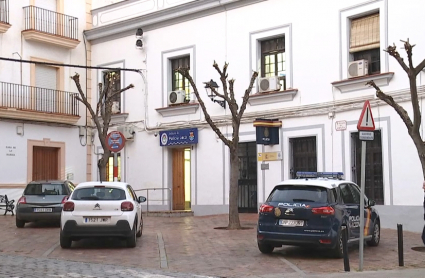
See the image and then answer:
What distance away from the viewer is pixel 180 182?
26078 millimetres

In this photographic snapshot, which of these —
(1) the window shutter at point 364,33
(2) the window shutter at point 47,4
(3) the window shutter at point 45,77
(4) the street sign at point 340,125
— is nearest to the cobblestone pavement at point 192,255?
(4) the street sign at point 340,125

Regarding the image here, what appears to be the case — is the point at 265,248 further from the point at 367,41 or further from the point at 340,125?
the point at 367,41

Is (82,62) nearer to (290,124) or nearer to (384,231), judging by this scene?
(290,124)

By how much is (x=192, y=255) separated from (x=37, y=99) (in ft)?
50.4

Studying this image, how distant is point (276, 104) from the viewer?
22.2 meters

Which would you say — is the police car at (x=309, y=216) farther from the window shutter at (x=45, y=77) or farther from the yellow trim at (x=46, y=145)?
the window shutter at (x=45, y=77)

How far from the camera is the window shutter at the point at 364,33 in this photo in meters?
19.8

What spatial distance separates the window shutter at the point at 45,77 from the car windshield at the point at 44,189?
7.93 meters

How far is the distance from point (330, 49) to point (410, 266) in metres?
10.2

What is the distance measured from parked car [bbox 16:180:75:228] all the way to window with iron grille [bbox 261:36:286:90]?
26.5 feet

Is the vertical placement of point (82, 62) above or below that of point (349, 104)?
above

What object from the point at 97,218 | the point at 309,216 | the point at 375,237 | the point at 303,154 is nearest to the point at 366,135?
the point at 309,216

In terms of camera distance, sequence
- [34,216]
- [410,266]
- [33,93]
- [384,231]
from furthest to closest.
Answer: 1. [33,93]
2. [34,216]
3. [384,231]
4. [410,266]

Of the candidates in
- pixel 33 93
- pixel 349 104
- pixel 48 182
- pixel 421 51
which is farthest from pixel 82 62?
pixel 421 51
